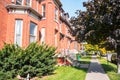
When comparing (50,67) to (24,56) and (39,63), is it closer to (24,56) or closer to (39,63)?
(39,63)

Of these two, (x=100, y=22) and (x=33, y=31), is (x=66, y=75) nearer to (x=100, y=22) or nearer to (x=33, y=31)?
(x=100, y=22)

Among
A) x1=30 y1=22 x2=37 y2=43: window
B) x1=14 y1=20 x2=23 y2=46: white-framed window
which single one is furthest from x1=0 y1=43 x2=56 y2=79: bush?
x1=30 y1=22 x2=37 y2=43: window

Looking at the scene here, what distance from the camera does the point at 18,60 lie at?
13.7 meters

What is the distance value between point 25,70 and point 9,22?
17.0 feet

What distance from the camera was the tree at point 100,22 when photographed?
1747 cm

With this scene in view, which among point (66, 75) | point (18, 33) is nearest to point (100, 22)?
point (66, 75)

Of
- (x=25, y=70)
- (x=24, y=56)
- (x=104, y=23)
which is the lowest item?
(x=25, y=70)

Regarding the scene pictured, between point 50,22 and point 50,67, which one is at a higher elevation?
point 50,22

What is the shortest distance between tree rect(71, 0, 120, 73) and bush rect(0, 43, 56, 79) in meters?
4.68

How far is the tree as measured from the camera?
57.3ft

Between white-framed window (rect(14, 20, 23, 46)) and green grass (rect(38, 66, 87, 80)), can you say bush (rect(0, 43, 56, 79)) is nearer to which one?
green grass (rect(38, 66, 87, 80))

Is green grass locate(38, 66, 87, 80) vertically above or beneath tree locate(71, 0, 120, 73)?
beneath

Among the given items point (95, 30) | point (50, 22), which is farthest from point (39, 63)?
point (50, 22)

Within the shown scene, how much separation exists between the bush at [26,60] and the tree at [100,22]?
15.3 ft
